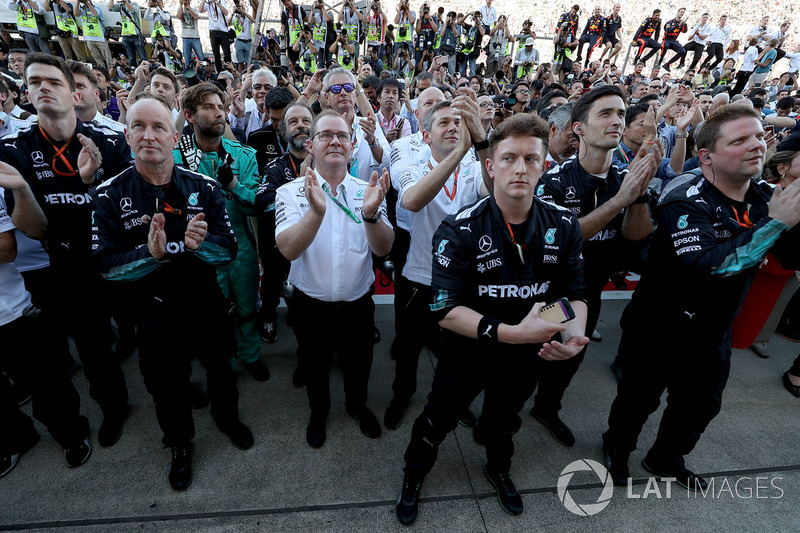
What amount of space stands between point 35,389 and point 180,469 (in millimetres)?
993

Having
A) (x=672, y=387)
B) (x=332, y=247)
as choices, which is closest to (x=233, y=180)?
(x=332, y=247)

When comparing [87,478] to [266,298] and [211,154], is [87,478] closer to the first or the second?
[266,298]

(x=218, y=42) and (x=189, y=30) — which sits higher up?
(x=189, y=30)

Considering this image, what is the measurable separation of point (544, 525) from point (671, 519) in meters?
0.81

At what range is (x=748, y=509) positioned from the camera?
2.64 m

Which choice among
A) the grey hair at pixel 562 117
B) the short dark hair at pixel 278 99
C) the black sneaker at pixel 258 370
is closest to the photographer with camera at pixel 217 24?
the short dark hair at pixel 278 99

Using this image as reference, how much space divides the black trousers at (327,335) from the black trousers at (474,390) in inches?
28.9

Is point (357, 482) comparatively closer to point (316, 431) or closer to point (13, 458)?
point (316, 431)

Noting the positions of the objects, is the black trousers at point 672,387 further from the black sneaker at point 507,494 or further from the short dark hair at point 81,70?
the short dark hair at point 81,70

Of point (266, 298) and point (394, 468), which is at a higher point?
point (266, 298)

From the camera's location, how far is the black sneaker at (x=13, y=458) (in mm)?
2619

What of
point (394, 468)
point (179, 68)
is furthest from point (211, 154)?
point (179, 68)

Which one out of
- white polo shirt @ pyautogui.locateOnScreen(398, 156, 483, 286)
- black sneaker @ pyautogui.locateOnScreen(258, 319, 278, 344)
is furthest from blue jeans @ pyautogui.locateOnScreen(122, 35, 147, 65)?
white polo shirt @ pyautogui.locateOnScreen(398, 156, 483, 286)

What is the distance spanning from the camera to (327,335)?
2762 millimetres
